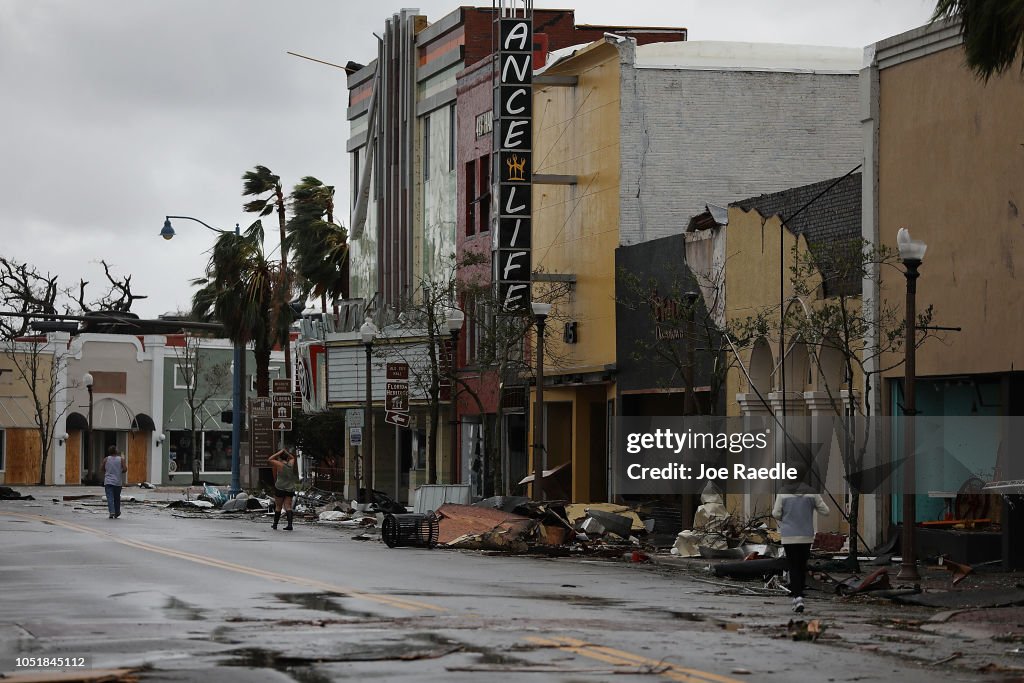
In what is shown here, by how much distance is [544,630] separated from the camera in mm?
14906

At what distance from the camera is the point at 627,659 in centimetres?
1290

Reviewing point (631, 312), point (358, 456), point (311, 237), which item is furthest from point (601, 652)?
point (311, 237)

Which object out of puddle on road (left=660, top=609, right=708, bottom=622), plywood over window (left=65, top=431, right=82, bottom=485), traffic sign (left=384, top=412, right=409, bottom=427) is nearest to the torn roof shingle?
puddle on road (left=660, top=609, right=708, bottom=622)

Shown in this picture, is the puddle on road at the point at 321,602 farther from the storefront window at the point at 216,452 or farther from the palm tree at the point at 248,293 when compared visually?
the storefront window at the point at 216,452

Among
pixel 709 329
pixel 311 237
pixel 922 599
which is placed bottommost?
pixel 922 599

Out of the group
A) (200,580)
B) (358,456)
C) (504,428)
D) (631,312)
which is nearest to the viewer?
(200,580)

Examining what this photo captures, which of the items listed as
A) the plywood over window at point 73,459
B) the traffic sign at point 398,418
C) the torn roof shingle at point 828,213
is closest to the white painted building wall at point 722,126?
the torn roof shingle at point 828,213

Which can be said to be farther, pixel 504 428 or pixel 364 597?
pixel 504 428

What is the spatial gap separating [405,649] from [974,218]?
1457cm

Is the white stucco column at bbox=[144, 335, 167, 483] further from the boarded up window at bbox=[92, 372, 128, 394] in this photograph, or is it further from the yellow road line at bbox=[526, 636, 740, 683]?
the yellow road line at bbox=[526, 636, 740, 683]

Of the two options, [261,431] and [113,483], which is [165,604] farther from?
[261,431]

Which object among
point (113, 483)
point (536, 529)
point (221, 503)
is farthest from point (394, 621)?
point (221, 503)

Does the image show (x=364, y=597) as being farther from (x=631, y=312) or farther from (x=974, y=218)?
(x=631, y=312)
